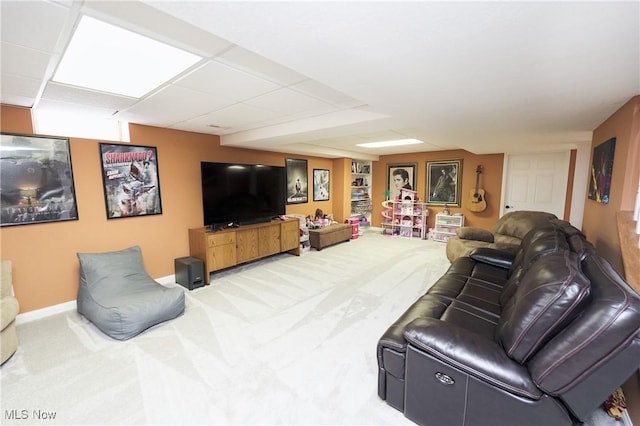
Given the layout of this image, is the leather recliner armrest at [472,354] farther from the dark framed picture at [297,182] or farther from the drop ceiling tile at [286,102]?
the dark framed picture at [297,182]

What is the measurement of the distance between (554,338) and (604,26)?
1.40m

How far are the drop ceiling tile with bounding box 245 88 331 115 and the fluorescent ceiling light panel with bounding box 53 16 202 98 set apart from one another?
76 cm

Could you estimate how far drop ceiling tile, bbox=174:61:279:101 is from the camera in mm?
1860

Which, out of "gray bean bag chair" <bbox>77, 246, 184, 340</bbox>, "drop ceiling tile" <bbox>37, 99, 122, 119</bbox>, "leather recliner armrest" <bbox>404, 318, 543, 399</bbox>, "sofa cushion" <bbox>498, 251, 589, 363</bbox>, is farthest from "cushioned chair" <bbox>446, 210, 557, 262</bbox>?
"drop ceiling tile" <bbox>37, 99, 122, 119</bbox>

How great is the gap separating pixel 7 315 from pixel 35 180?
140cm

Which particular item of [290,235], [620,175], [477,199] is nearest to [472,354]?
[620,175]

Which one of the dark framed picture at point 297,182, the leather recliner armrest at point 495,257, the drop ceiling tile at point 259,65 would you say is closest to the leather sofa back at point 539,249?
A: the leather recliner armrest at point 495,257

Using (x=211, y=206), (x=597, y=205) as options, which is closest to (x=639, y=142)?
(x=597, y=205)

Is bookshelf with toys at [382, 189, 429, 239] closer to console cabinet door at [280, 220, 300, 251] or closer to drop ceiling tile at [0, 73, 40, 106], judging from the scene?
console cabinet door at [280, 220, 300, 251]

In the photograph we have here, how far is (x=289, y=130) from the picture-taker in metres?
3.48

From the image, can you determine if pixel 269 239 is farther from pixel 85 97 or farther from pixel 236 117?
pixel 85 97

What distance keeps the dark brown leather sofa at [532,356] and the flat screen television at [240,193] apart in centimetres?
313

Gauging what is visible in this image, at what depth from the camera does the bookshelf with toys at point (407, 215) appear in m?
6.73

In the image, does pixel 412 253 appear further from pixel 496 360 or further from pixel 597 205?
pixel 496 360
